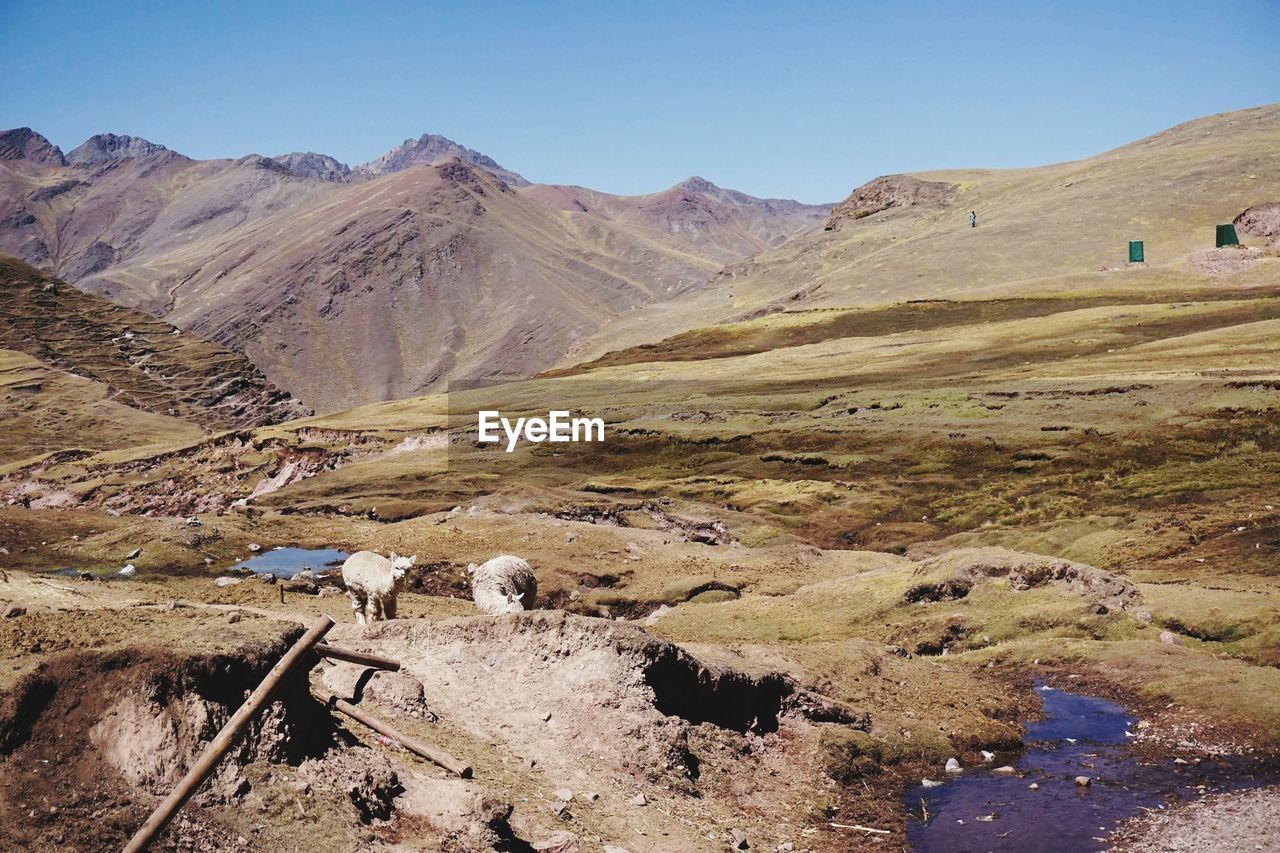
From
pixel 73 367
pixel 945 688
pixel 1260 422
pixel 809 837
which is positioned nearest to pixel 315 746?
pixel 809 837

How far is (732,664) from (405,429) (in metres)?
87.0

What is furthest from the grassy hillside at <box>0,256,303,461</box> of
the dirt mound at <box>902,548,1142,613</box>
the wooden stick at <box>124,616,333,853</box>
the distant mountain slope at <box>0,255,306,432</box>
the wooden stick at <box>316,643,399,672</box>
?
the wooden stick at <box>124,616,333,853</box>

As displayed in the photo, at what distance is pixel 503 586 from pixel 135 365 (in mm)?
176009

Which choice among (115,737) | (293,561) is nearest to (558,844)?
(115,737)

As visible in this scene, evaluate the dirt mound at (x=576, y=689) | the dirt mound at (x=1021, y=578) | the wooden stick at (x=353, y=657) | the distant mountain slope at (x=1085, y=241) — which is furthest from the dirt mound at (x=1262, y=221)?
the wooden stick at (x=353, y=657)

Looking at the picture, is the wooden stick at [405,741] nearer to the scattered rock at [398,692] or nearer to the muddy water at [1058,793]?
the scattered rock at [398,692]

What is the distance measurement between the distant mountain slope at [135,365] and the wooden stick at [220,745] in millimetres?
155385

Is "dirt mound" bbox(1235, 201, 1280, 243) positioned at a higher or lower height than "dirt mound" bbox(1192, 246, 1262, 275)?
higher

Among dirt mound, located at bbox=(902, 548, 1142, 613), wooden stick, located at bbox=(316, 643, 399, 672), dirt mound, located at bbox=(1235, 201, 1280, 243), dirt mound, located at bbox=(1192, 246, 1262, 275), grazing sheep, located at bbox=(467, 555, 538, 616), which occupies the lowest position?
dirt mound, located at bbox=(902, 548, 1142, 613)

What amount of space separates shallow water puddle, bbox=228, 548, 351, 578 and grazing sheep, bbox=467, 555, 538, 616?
64.8ft

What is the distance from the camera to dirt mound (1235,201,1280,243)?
147113 mm

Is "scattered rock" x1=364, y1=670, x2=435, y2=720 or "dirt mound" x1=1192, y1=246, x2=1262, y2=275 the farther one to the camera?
"dirt mound" x1=1192, y1=246, x2=1262, y2=275

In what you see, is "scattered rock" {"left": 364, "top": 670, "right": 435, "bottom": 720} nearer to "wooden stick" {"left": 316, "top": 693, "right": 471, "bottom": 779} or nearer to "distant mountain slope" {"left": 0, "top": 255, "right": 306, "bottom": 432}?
"wooden stick" {"left": 316, "top": 693, "right": 471, "bottom": 779}

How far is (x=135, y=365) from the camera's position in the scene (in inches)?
7279
